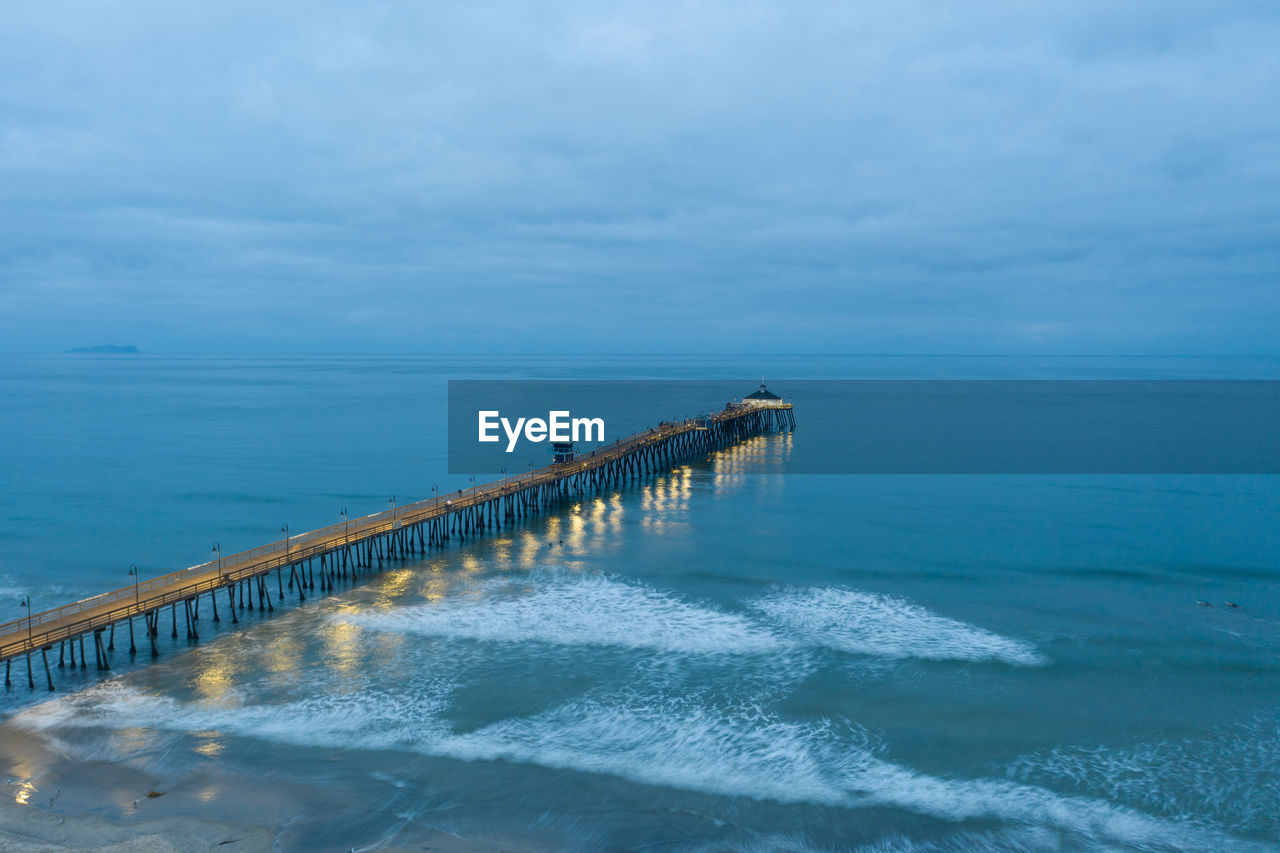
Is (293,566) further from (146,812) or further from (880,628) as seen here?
(880,628)

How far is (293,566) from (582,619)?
1477cm

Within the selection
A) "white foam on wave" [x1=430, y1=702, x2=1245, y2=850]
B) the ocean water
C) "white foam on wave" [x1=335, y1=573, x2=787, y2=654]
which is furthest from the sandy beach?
"white foam on wave" [x1=335, y1=573, x2=787, y2=654]

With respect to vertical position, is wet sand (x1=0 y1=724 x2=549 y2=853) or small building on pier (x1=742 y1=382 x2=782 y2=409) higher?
small building on pier (x1=742 y1=382 x2=782 y2=409)

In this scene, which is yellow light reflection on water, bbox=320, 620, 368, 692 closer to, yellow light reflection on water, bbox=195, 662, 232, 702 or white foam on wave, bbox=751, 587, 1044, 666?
yellow light reflection on water, bbox=195, 662, 232, 702

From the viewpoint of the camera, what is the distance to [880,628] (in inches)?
1364

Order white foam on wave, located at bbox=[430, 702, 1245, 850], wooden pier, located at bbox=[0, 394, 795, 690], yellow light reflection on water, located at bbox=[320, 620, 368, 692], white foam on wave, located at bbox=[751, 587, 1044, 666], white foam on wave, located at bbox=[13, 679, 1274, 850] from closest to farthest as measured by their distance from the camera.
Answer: white foam on wave, located at bbox=[430, 702, 1245, 850], white foam on wave, located at bbox=[13, 679, 1274, 850], wooden pier, located at bbox=[0, 394, 795, 690], yellow light reflection on water, located at bbox=[320, 620, 368, 692], white foam on wave, located at bbox=[751, 587, 1044, 666]

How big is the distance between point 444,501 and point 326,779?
2801cm

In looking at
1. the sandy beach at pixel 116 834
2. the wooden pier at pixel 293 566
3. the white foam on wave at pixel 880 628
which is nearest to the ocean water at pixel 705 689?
the white foam on wave at pixel 880 628

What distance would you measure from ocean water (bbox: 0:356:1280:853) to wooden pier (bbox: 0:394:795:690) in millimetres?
1387

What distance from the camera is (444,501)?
50062mm

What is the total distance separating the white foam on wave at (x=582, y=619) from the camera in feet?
109

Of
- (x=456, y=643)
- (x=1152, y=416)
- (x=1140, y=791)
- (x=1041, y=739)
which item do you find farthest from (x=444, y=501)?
(x=1152, y=416)

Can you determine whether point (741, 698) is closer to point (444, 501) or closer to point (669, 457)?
point (444, 501)

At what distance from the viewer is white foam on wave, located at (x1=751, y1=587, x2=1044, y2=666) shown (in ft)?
106
